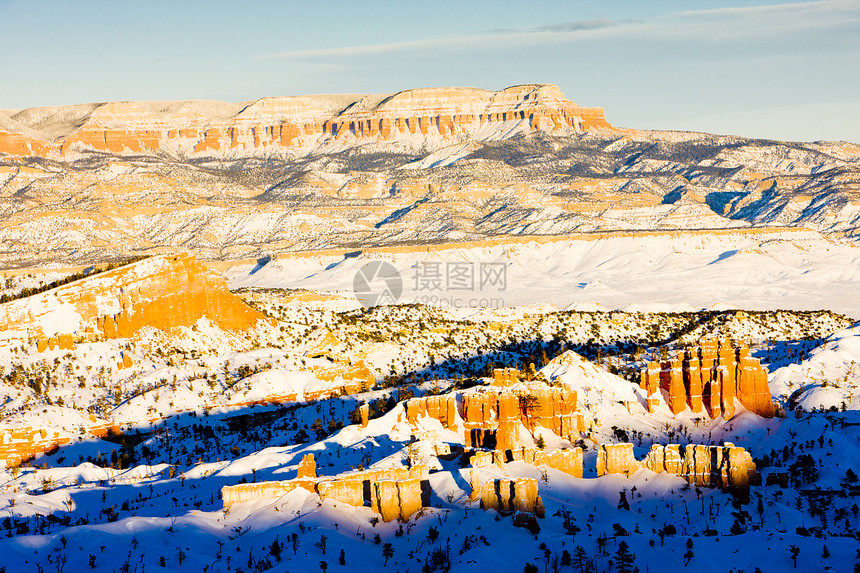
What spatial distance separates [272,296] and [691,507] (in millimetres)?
90141

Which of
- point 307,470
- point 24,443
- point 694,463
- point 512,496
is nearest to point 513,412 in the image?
point 694,463

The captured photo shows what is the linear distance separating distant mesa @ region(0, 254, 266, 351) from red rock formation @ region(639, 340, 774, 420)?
44.2m

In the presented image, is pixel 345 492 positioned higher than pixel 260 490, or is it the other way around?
pixel 345 492

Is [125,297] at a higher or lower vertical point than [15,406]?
higher

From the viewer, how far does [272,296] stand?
12712cm

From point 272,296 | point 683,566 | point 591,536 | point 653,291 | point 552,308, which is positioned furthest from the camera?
point 653,291

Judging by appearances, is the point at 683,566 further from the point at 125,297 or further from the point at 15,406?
the point at 125,297

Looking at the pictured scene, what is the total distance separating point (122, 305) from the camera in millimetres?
86375

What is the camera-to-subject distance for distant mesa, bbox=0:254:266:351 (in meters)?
82.6

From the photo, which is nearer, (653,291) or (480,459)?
(480,459)

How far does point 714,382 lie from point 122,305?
4877 centimetres

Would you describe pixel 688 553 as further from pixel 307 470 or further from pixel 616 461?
pixel 307 470

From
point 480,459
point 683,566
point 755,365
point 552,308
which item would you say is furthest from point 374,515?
point 552,308

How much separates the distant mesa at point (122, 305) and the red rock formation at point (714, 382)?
44190 mm
